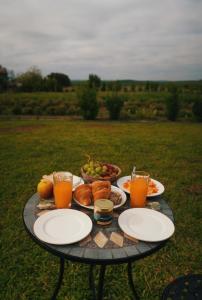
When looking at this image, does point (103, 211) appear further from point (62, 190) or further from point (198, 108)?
point (198, 108)

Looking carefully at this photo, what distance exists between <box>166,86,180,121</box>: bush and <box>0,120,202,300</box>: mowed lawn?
3174mm

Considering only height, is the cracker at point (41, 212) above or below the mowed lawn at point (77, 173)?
above

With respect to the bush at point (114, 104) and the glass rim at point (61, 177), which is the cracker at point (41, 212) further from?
the bush at point (114, 104)

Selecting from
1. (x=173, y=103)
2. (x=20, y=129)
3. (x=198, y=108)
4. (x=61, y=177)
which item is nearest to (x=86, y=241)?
(x=61, y=177)

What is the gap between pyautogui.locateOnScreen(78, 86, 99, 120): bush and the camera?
12.9 metres

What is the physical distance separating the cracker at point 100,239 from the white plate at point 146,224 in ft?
0.41

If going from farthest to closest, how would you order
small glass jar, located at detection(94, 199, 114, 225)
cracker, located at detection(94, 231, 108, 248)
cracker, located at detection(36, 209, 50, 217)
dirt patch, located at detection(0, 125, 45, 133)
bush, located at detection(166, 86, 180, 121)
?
bush, located at detection(166, 86, 180, 121) < dirt patch, located at detection(0, 125, 45, 133) < cracker, located at detection(36, 209, 50, 217) < small glass jar, located at detection(94, 199, 114, 225) < cracker, located at detection(94, 231, 108, 248)

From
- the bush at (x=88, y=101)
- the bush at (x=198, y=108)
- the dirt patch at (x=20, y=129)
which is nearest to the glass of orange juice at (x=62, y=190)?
the dirt patch at (x=20, y=129)

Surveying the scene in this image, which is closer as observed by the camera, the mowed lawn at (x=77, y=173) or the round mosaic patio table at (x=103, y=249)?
the round mosaic patio table at (x=103, y=249)

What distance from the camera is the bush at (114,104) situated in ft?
43.4

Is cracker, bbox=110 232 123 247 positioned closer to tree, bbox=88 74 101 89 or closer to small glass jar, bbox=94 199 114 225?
small glass jar, bbox=94 199 114 225

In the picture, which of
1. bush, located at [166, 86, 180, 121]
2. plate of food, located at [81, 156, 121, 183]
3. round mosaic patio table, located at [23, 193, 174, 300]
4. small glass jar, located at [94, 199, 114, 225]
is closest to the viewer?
round mosaic patio table, located at [23, 193, 174, 300]

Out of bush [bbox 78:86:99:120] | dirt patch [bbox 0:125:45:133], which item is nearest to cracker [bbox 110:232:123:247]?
dirt patch [bbox 0:125:45:133]

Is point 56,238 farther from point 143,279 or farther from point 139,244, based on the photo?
point 143,279
